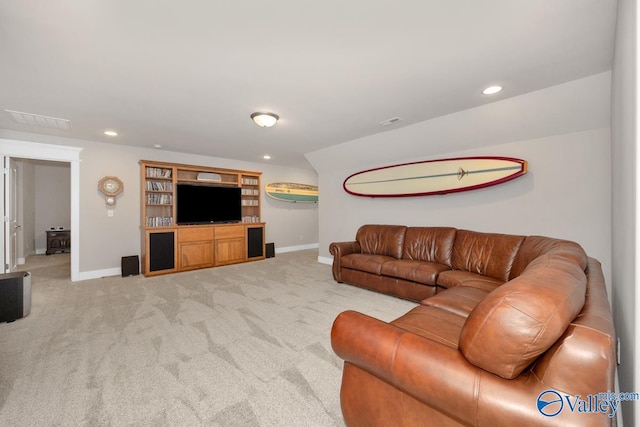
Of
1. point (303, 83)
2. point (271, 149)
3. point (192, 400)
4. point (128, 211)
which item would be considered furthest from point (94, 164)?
point (192, 400)

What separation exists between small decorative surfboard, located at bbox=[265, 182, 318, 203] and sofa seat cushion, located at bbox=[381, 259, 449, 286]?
14.1 feet

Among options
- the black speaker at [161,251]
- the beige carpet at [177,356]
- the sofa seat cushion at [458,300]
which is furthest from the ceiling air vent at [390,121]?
the black speaker at [161,251]

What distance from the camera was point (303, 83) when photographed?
2.61 meters

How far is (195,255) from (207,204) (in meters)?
1.12

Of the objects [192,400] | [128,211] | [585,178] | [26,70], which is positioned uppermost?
[26,70]

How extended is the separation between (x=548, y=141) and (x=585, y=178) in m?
0.59

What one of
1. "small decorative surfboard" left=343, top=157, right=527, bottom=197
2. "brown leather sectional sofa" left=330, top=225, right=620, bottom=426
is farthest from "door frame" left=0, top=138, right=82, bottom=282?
"brown leather sectional sofa" left=330, top=225, right=620, bottom=426

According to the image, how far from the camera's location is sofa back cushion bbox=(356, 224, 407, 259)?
4203mm

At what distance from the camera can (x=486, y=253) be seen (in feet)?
10.4

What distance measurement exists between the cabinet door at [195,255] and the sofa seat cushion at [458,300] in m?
4.57

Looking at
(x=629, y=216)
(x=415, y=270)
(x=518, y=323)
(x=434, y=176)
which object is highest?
(x=434, y=176)

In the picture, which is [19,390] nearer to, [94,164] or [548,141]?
[94,164]

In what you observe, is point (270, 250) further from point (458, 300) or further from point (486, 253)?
point (458, 300)

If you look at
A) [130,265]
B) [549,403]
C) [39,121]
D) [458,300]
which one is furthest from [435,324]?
[39,121]
